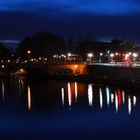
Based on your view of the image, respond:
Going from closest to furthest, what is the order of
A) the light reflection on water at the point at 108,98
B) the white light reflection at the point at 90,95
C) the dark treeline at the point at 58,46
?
the light reflection on water at the point at 108,98
the white light reflection at the point at 90,95
the dark treeline at the point at 58,46

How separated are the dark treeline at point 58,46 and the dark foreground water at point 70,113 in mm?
37549

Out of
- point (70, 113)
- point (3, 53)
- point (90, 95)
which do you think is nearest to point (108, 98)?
point (90, 95)

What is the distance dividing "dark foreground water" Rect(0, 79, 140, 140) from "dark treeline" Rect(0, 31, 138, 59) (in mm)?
37549

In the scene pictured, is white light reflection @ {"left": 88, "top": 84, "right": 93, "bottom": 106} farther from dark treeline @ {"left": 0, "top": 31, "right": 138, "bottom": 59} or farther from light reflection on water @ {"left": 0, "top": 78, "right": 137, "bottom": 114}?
dark treeline @ {"left": 0, "top": 31, "right": 138, "bottom": 59}

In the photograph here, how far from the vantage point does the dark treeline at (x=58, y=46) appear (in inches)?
3937

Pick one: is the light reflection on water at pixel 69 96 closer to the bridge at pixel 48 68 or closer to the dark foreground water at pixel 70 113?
the dark foreground water at pixel 70 113

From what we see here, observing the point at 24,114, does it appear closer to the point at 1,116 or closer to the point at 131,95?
the point at 1,116

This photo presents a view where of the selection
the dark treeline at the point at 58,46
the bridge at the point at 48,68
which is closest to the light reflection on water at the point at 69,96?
the bridge at the point at 48,68

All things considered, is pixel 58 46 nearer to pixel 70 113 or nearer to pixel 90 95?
pixel 90 95

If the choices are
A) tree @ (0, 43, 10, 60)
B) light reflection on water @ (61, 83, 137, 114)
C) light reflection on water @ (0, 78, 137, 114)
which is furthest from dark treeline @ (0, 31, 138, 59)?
light reflection on water @ (61, 83, 137, 114)

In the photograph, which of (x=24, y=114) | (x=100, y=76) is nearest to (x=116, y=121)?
(x=24, y=114)

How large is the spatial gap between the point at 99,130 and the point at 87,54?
228ft

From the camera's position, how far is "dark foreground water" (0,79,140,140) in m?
33.6

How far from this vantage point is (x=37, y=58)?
101250 millimetres
